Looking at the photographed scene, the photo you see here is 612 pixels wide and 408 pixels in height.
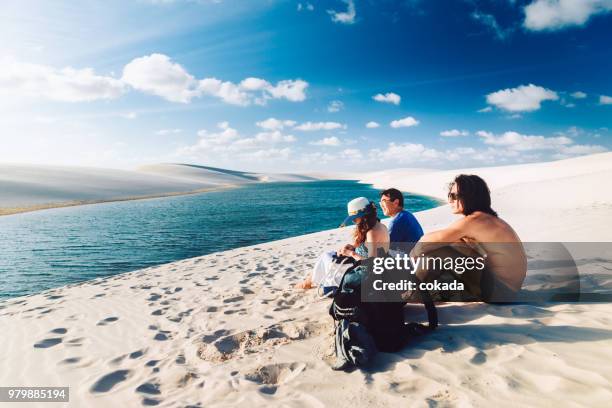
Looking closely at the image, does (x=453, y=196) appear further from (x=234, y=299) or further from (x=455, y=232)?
(x=234, y=299)

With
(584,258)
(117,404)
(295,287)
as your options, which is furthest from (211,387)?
(584,258)

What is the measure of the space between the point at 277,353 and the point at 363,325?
1047 mm

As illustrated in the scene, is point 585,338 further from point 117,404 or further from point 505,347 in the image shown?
point 117,404

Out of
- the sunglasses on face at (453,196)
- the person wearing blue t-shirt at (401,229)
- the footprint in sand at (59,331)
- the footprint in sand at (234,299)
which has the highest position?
the sunglasses on face at (453,196)

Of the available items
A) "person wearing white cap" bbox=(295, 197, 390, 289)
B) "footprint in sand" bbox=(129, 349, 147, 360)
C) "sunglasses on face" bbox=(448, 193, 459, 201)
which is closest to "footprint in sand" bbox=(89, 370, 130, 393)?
"footprint in sand" bbox=(129, 349, 147, 360)

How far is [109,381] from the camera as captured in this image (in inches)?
146

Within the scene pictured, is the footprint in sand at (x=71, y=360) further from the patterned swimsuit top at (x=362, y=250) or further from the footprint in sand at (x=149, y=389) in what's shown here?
the patterned swimsuit top at (x=362, y=250)

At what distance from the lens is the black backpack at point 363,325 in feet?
11.1

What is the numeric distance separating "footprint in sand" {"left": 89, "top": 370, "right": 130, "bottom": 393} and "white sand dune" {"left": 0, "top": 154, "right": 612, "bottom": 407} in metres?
0.01

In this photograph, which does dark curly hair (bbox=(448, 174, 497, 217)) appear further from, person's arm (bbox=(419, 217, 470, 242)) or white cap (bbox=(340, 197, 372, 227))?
white cap (bbox=(340, 197, 372, 227))

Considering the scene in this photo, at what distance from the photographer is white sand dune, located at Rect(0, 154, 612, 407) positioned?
2.84 m

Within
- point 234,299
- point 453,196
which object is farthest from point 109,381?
point 453,196

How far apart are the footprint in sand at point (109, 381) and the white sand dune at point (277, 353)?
0.04ft

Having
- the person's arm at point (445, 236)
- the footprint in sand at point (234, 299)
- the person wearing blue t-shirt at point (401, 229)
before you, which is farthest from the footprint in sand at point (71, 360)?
the person wearing blue t-shirt at point (401, 229)
